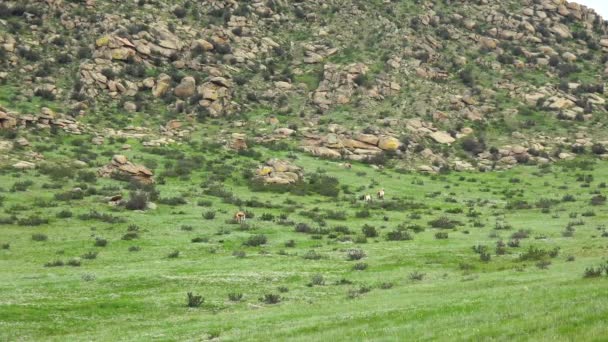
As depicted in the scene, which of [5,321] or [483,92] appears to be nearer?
[5,321]

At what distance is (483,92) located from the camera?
354ft

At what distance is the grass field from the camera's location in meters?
21.2

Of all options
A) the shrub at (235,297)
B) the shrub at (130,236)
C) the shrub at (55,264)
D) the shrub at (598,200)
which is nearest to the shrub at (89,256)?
the shrub at (55,264)

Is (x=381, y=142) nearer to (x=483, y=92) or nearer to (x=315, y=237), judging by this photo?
(x=483, y=92)

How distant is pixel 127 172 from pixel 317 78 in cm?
5370

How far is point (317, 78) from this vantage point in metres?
110

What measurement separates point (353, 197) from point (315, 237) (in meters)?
22.0

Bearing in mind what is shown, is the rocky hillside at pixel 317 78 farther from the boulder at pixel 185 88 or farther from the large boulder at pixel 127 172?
the large boulder at pixel 127 172

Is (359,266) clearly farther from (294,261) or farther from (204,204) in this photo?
(204,204)

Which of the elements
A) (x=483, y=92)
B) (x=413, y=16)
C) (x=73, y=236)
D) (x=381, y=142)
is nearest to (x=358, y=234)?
(x=73, y=236)

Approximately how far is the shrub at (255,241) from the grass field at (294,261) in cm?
12

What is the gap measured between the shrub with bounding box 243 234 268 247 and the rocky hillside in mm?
40942

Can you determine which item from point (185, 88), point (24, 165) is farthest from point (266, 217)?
point (185, 88)

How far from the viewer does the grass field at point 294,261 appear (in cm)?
2123
